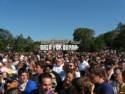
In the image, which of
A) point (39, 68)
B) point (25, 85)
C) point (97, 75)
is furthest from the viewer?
point (39, 68)

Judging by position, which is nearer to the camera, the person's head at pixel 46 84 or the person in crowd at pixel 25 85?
the person's head at pixel 46 84

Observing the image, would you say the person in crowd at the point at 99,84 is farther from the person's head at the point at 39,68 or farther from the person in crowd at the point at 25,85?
the person's head at the point at 39,68

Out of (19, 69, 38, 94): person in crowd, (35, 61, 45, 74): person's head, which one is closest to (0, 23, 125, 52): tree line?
(35, 61, 45, 74): person's head

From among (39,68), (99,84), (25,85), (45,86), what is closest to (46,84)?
(45,86)

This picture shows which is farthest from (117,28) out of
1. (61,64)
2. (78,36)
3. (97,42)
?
(61,64)

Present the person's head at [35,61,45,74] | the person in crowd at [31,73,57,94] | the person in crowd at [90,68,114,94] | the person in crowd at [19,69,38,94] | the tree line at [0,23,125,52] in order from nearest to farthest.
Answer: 1. the person in crowd at [31,73,57,94]
2. the person in crowd at [90,68,114,94]
3. the person in crowd at [19,69,38,94]
4. the person's head at [35,61,45,74]
5. the tree line at [0,23,125,52]

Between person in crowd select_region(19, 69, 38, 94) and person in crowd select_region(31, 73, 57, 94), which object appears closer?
person in crowd select_region(31, 73, 57, 94)

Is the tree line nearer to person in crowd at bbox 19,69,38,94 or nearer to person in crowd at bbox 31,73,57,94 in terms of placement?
person in crowd at bbox 19,69,38,94

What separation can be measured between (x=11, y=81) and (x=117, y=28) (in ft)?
585

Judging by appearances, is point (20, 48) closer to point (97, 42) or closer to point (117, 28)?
point (97, 42)

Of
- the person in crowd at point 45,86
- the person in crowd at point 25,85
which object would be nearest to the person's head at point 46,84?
the person in crowd at point 45,86

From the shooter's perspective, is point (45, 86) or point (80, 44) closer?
point (45, 86)

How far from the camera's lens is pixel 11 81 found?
8.66 metres

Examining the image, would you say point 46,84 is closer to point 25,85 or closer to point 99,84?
point 99,84
